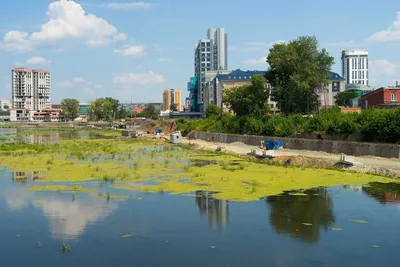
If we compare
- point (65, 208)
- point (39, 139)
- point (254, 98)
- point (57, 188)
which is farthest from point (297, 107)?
point (65, 208)

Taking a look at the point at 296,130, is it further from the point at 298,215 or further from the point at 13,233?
the point at 13,233

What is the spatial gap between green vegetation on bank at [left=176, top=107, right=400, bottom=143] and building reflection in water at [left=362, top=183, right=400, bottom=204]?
12953 millimetres

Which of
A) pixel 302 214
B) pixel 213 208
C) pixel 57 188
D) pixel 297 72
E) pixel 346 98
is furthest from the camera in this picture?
pixel 346 98

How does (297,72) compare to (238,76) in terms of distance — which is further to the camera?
(238,76)

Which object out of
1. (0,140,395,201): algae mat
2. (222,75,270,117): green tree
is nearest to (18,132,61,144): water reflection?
(222,75,270,117): green tree

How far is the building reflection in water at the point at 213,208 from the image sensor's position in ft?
55.7

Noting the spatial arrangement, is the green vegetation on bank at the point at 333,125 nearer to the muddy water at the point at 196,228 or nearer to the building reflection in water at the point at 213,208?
the muddy water at the point at 196,228

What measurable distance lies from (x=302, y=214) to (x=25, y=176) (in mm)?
19407

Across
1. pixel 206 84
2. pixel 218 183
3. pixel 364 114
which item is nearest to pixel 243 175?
pixel 218 183

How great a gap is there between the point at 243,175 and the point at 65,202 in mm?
11989

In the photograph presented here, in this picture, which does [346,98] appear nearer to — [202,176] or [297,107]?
[297,107]

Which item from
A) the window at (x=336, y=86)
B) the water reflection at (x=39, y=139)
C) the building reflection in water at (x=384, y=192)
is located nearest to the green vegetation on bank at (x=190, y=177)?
the building reflection in water at (x=384, y=192)

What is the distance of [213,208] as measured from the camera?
63.2 feet

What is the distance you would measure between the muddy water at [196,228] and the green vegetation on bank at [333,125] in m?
15.5
